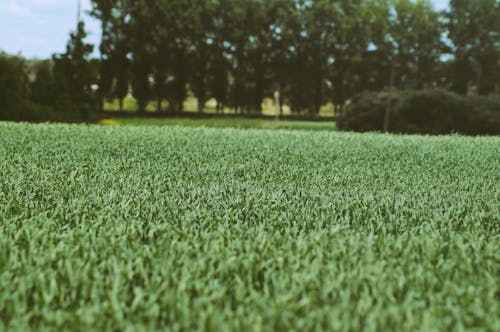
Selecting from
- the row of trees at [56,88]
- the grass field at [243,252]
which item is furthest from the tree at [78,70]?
the grass field at [243,252]

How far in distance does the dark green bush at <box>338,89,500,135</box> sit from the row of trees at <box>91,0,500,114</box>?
23.9 metres

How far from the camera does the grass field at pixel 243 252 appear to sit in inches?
91.1

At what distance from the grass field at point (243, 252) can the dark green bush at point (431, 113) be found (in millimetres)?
17725

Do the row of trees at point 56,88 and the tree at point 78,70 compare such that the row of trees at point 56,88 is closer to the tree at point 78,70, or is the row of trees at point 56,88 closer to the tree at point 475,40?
the tree at point 78,70

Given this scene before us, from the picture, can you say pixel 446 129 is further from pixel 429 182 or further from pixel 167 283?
pixel 167 283

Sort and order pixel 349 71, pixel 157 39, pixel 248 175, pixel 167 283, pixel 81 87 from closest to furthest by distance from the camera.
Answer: pixel 167 283 < pixel 248 175 < pixel 81 87 < pixel 157 39 < pixel 349 71

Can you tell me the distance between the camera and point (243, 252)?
316 centimetres

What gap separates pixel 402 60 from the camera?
178ft

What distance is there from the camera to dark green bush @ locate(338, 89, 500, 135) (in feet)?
75.2

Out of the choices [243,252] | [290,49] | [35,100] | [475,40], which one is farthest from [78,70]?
[475,40]

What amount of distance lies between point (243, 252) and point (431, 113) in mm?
22256

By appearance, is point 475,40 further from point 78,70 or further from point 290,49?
point 78,70

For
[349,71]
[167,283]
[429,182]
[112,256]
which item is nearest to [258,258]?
[167,283]

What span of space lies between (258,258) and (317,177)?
3.71m
